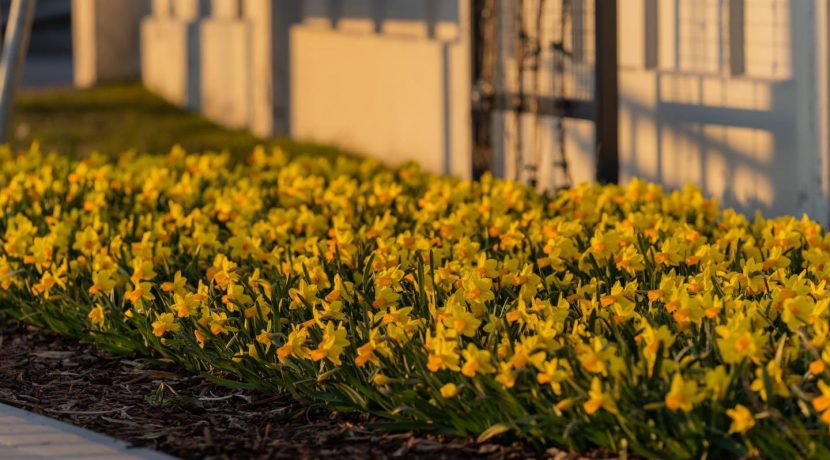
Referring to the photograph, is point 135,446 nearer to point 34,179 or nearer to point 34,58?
point 34,179

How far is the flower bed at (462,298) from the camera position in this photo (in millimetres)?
4879

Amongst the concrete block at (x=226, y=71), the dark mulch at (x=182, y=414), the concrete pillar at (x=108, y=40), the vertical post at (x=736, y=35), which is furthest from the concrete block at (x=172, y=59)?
the dark mulch at (x=182, y=414)

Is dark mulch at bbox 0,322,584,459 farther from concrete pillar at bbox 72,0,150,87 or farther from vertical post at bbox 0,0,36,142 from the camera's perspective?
concrete pillar at bbox 72,0,150,87

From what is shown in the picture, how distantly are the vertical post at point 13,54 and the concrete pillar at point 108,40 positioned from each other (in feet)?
29.2

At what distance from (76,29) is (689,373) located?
1876 centimetres

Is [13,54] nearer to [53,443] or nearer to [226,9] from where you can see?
[226,9]

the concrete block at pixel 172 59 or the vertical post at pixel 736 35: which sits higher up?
the vertical post at pixel 736 35

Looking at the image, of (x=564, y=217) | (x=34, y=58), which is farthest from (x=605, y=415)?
(x=34, y=58)

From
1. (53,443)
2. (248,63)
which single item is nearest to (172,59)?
(248,63)

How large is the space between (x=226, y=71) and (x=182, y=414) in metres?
11.8

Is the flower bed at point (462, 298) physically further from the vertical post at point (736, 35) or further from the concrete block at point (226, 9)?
the concrete block at point (226, 9)

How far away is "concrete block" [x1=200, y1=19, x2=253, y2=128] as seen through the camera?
16625mm

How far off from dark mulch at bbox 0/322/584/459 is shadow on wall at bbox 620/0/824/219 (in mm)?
4006

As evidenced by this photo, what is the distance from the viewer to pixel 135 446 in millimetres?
5203
